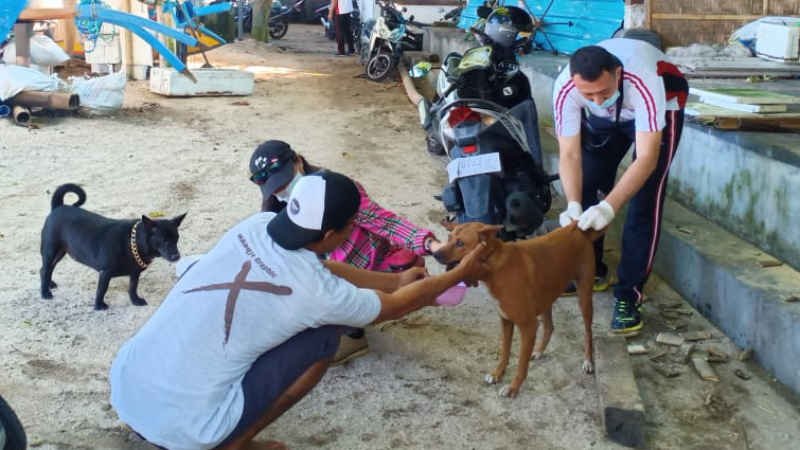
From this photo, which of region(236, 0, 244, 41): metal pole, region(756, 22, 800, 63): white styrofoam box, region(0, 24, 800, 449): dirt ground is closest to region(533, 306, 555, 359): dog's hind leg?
region(0, 24, 800, 449): dirt ground

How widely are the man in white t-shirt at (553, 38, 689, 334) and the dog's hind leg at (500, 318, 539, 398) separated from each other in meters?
0.60

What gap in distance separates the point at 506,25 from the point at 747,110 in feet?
8.05

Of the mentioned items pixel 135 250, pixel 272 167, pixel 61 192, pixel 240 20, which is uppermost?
pixel 240 20

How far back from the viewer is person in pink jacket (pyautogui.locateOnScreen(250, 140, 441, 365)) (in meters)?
4.30

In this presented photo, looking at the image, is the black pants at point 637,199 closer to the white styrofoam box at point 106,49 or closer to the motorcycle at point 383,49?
the motorcycle at point 383,49

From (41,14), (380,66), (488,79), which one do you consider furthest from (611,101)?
(380,66)

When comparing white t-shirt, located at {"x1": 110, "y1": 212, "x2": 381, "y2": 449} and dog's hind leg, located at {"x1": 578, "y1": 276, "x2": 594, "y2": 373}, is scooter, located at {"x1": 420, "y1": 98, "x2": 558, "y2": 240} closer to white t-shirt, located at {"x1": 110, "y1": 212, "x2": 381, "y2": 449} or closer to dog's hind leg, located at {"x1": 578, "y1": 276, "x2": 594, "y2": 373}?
dog's hind leg, located at {"x1": 578, "y1": 276, "x2": 594, "y2": 373}

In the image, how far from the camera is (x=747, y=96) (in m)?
5.82

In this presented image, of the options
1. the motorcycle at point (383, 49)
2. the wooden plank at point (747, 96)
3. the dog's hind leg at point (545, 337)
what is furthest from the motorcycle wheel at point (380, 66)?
the dog's hind leg at point (545, 337)

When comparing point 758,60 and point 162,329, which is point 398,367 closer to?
point 162,329

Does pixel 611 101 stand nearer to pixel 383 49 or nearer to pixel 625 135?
pixel 625 135

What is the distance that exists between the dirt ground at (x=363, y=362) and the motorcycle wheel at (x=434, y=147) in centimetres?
25

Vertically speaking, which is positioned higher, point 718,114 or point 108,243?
point 718,114

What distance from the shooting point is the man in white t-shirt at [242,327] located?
306 cm
